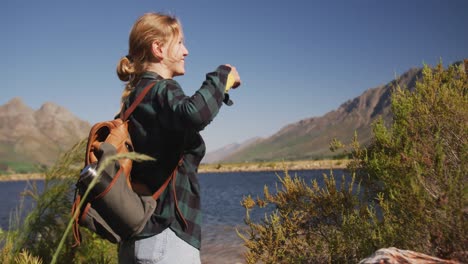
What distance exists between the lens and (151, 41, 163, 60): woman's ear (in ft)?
7.03

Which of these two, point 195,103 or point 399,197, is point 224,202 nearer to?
point 399,197

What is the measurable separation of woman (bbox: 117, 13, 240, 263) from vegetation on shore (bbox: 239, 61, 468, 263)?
141 cm

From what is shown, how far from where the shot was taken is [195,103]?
5.92ft

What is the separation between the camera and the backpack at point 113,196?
67.8 inches

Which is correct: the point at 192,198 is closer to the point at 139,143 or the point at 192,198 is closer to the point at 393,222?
the point at 139,143

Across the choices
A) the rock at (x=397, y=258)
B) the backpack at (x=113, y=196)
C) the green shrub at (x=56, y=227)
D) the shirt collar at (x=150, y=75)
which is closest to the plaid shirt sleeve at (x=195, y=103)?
the shirt collar at (x=150, y=75)

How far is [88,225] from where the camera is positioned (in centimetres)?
180

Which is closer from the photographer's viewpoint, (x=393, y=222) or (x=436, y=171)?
(x=436, y=171)

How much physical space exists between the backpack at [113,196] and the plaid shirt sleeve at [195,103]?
0.86 ft

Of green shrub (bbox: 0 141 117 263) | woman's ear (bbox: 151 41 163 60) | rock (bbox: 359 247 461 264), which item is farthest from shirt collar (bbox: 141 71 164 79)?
green shrub (bbox: 0 141 117 263)

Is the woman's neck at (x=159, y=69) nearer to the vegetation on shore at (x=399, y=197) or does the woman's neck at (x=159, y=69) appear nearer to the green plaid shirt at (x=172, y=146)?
the green plaid shirt at (x=172, y=146)

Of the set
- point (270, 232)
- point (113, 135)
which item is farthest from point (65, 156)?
point (113, 135)

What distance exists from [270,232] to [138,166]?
285 centimetres

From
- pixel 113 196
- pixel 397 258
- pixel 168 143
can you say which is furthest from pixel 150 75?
pixel 397 258
